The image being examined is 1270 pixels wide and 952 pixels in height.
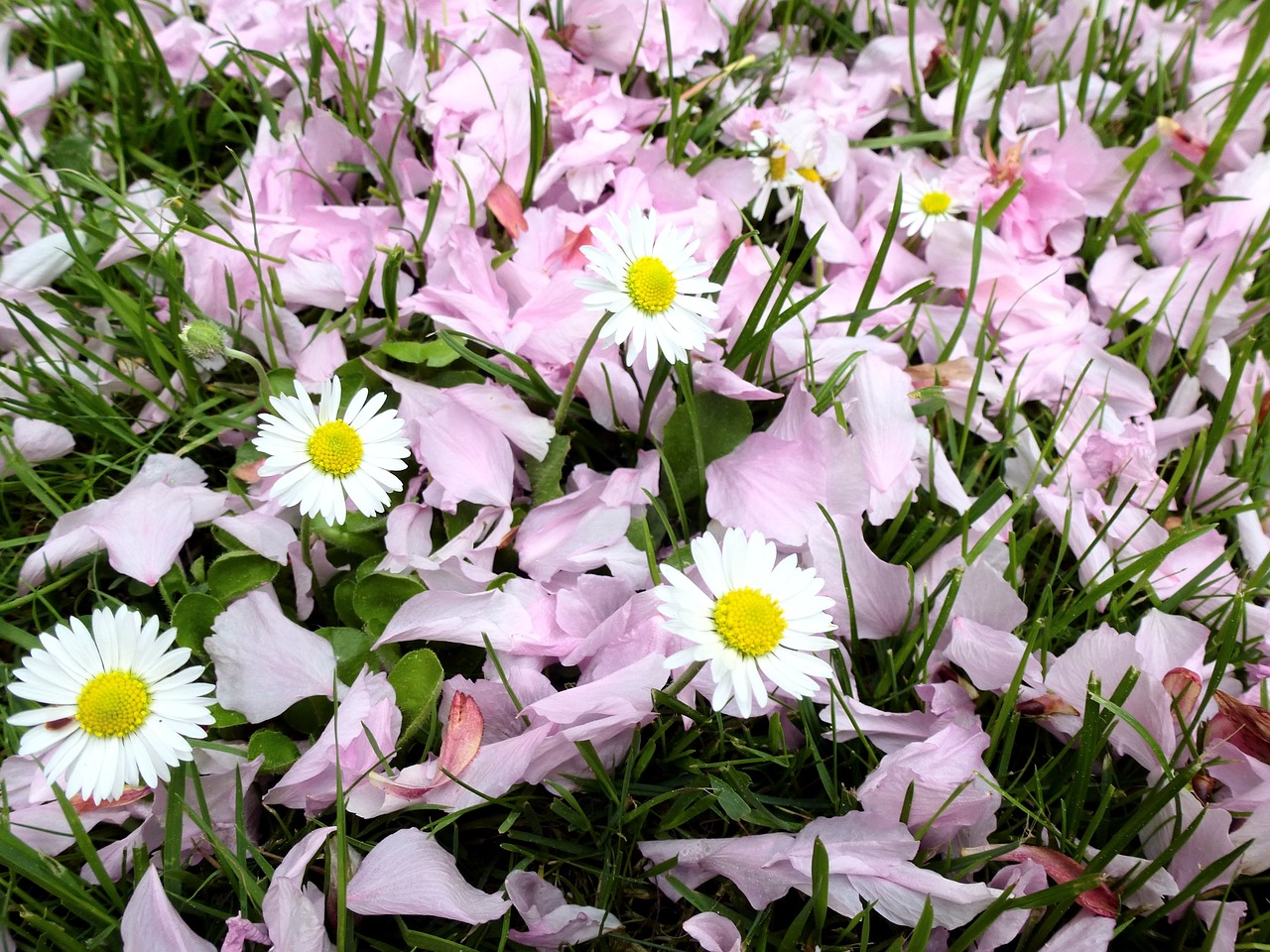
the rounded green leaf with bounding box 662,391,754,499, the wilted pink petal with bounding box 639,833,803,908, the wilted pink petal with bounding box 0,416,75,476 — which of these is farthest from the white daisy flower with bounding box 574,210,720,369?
the wilted pink petal with bounding box 0,416,75,476

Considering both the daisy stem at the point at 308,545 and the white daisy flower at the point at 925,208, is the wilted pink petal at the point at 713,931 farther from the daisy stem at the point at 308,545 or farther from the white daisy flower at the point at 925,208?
the white daisy flower at the point at 925,208

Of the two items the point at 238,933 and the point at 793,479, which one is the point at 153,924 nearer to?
the point at 238,933

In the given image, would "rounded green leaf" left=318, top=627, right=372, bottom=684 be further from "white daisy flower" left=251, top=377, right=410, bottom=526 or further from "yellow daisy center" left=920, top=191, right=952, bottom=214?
"yellow daisy center" left=920, top=191, right=952, bottom=214

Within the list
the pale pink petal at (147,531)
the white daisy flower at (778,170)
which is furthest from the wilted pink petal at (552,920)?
the white daisy flower at (778,170)

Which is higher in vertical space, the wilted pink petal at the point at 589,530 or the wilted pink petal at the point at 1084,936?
the wilted pink petal at the point at 1084,936

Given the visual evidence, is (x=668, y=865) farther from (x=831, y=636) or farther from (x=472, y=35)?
(x=472, y=35)

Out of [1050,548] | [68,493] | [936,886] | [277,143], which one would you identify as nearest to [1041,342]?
[1050,548]
